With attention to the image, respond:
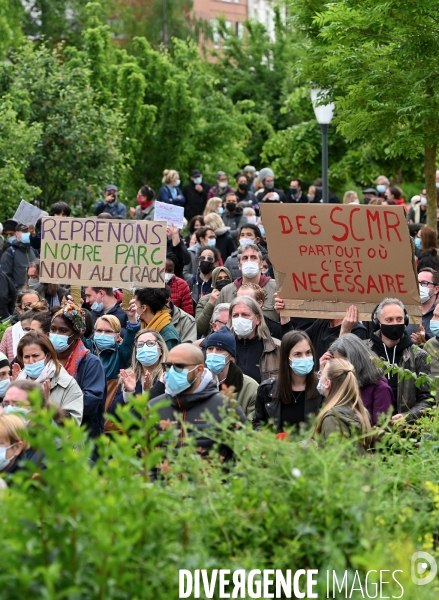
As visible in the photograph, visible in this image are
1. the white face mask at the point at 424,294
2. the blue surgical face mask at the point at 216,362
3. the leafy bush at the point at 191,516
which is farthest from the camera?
the white face mask at the point at 424,294

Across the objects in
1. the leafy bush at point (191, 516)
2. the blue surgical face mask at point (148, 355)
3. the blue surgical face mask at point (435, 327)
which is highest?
the blue surgical face mask at point (435, 327)

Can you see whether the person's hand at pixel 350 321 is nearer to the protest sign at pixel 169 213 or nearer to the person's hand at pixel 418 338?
the person's hand at pixel 418 338

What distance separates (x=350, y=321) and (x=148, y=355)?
185 cm

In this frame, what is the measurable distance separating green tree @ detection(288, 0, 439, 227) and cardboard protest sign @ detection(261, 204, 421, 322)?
3.81 metres

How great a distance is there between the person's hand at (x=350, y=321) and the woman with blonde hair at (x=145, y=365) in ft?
5.41

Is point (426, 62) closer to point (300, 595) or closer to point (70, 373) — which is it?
point (70, 373)

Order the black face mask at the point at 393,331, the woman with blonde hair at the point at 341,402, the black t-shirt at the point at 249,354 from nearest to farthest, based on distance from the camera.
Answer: the woman with blonde hair at the point at 341,402, the black face mask at the point at 393,331, the black t-shirt at the point at 249,354

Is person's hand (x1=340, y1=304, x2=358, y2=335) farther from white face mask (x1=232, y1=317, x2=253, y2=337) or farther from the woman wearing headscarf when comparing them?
the woman wearing headscarf

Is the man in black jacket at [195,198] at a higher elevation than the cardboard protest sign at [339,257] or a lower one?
higher

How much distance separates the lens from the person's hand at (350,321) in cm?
963

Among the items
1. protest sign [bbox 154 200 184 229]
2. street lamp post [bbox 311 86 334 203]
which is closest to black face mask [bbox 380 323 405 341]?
protest sign [bbox 154 200 184 229]

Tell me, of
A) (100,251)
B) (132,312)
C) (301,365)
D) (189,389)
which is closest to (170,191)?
(100,251)

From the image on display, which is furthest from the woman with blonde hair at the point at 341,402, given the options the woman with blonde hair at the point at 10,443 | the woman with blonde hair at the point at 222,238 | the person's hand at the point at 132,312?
the woman with blonde hair at the point at 222,238

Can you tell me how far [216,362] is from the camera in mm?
8180
